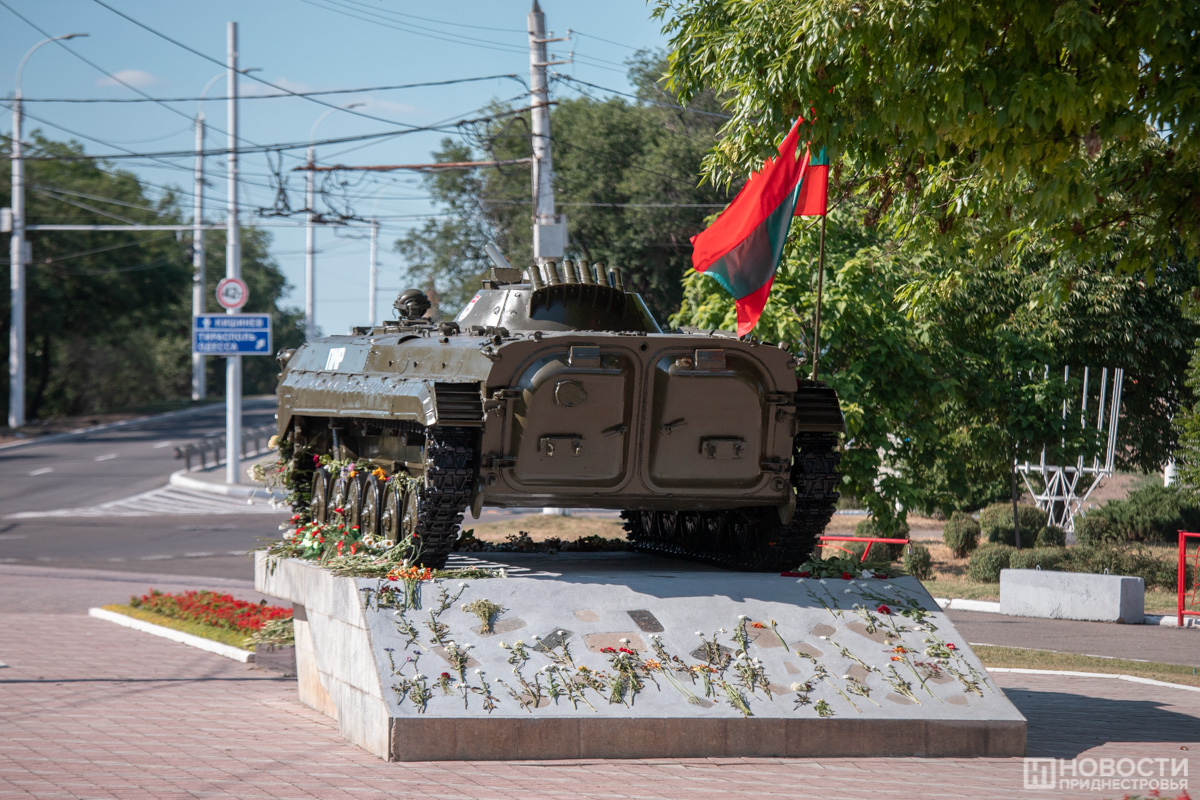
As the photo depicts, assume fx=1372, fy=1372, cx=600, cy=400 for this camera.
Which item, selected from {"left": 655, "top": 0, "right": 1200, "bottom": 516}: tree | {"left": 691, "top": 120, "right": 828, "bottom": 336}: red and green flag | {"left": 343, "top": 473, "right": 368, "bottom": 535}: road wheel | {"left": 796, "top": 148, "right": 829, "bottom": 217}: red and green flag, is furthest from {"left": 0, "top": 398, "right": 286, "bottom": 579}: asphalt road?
{"left": 655, "top": 0, "right": 1200, "bottom": 516}: tree

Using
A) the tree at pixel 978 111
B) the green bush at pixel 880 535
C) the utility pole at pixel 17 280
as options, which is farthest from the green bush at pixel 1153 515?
the utility pole at pixel 17 280

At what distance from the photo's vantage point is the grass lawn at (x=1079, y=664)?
13.1 metres

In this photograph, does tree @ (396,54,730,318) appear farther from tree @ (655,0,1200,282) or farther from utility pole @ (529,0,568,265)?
tree @ (655,0,1200,282)

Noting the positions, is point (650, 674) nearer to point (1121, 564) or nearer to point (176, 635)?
point (176, 635)

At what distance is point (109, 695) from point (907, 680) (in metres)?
6.43

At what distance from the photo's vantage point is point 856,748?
8.80 metres

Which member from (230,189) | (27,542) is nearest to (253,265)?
(230,189)

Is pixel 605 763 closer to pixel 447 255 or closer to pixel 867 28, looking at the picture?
pixel 867 28

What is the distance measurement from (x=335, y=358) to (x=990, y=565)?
13018 millimetres

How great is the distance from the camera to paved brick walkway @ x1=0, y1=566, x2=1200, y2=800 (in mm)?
7605

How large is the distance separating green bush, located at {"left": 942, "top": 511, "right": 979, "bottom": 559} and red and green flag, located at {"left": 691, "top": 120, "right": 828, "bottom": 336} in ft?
47.9

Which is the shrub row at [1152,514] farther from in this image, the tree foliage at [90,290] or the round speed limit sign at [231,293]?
the tree foliage at [90,290]

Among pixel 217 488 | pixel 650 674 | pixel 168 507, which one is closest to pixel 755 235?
pixel 650 674

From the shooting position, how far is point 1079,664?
45.6ft
